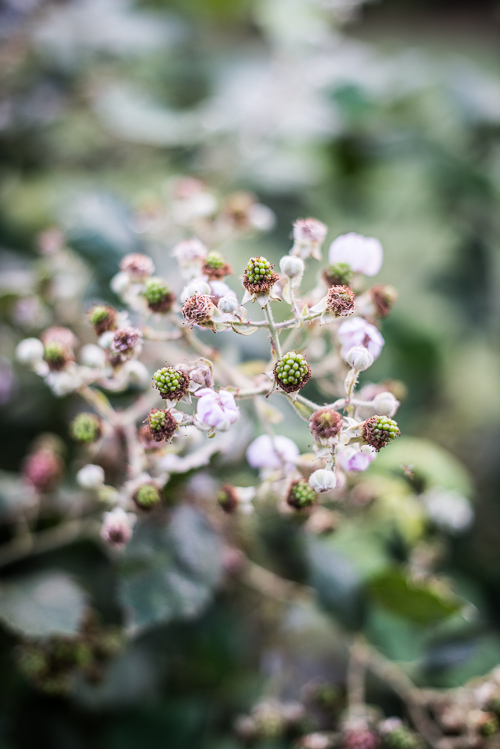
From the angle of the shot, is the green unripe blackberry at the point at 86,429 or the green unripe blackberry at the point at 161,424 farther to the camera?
the green unripe blackberry at the point at 86,429

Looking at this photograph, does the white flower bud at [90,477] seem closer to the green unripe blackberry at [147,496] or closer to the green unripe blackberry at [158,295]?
the green unripe blackberry at [147,496]

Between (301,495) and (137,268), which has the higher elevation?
(137,268)

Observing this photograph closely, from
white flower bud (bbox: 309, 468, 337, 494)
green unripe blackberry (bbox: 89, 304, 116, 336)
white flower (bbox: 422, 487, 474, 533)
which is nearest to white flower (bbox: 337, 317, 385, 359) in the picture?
white flower bud (bbox: 309, 468, 337, 494)

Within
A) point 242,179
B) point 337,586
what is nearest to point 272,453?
point 337,586

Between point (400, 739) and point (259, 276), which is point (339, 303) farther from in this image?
point (400, 739)

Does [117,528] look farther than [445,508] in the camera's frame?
No

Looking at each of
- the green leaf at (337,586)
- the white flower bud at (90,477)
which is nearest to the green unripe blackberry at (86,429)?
the white flower bud at (90,477)

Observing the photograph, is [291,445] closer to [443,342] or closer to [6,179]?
[443,342]
